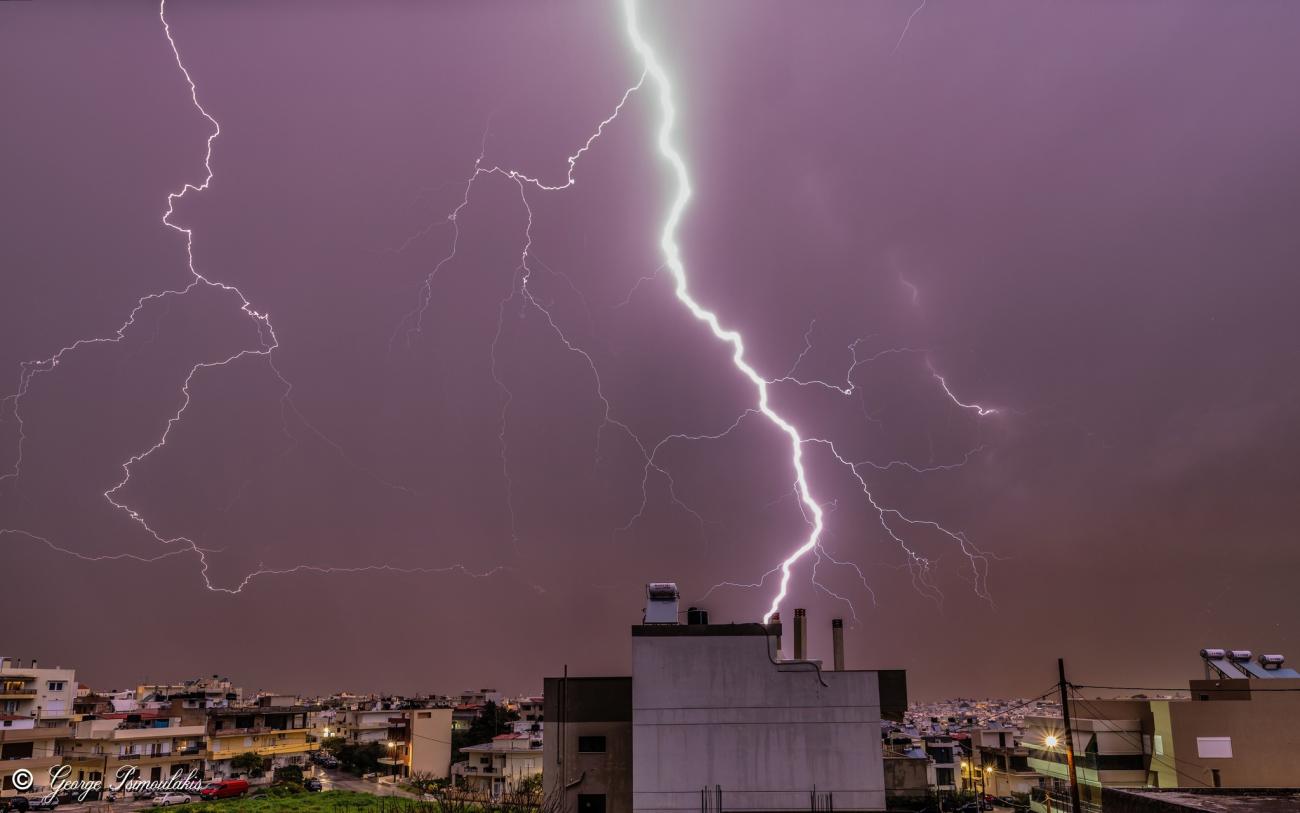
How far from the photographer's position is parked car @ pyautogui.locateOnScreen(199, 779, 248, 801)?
25217 millimetres

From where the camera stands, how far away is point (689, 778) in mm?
16078

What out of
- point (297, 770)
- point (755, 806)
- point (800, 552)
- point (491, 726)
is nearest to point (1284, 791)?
point (755, 806)

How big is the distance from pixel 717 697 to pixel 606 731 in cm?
311

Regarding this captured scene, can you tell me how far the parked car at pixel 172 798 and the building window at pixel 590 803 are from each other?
13197mm

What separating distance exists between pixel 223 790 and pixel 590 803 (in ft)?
51.3

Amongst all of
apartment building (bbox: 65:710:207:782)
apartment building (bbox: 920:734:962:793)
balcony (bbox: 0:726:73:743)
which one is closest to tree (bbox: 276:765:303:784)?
apartment building (bbox: 65:710:207:782)

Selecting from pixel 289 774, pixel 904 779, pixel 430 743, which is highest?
pixel 904 779

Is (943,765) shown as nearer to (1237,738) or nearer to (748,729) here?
(1237,738)

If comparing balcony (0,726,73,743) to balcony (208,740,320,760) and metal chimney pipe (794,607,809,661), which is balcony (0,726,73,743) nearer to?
balcony (208,740,320,760)

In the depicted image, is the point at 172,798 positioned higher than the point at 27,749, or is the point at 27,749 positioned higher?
the point at 27,749

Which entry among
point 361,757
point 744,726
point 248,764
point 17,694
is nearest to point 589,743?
point 744,726

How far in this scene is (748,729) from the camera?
1619 cm

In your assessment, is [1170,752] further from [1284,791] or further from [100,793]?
[100,793]

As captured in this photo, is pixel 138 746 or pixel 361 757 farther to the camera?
pixel 361 757
